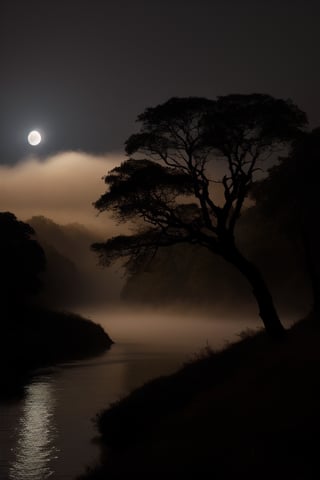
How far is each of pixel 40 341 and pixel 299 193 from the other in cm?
3284

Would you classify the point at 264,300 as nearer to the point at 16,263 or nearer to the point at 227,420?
the point at 227,420

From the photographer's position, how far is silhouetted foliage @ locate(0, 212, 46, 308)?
59375mm

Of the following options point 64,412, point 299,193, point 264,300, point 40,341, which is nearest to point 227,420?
point 264,300

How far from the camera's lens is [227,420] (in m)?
17.7

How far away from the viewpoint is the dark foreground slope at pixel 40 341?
4984cm

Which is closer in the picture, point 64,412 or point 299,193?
point 64,412

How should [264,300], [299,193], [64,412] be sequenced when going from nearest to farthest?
[264,300] → [64,412] → [299,193]

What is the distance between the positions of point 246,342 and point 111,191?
38.8ft

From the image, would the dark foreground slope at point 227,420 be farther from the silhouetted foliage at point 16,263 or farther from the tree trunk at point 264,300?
the silhouetted foliage at point 16,263

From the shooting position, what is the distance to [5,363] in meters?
50.1

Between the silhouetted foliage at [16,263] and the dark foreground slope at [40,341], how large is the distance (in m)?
2.64

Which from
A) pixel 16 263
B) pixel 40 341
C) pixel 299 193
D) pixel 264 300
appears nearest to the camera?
pixel 264 300

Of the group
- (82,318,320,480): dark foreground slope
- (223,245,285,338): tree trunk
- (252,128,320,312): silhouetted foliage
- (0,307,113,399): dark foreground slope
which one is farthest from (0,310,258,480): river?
(252,128,320,312): silhouetted foliage

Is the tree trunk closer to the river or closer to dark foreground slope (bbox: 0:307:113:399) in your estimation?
the river
